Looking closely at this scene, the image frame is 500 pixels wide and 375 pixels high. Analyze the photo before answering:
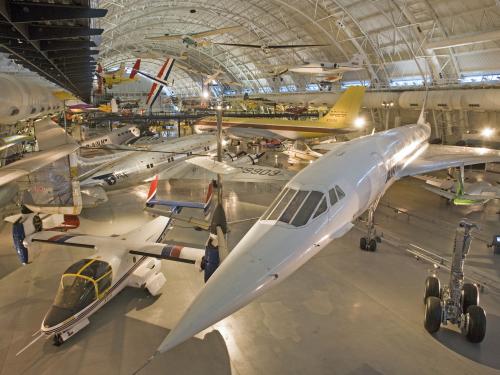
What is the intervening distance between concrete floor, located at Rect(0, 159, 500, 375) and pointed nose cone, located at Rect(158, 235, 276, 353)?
2.52 metres

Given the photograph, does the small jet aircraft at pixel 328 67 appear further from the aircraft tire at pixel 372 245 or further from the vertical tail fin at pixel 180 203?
the aircraft tire at pixel 372 245

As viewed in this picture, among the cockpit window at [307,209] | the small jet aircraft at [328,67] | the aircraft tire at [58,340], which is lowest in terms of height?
the aircraft tire at [58,340]

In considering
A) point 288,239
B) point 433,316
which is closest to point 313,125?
point 433,316

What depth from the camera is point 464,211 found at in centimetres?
1566

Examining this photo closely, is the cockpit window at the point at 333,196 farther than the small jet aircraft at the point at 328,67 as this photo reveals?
No

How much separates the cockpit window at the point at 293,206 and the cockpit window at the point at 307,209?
0.08m

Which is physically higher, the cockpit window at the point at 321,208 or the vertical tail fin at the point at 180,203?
the cockpit window at the point at 321,208

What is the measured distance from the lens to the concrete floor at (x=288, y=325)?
20.9ft

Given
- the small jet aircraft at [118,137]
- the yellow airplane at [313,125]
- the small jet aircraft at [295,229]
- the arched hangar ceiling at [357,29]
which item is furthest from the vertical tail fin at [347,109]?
the small jet aircraft at [118,137]

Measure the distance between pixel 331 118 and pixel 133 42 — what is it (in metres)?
37.1

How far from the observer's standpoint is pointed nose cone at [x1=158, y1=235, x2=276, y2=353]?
403cm

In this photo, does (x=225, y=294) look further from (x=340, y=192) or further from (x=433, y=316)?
(x=433, y=316)

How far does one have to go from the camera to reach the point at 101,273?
25.0 feet

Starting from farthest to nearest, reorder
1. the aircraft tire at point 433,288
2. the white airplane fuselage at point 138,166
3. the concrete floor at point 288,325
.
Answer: the white airplane fuselage at point 138,166 < the aircraft tire at point 433,288 < the concrete floor at point 288,325
